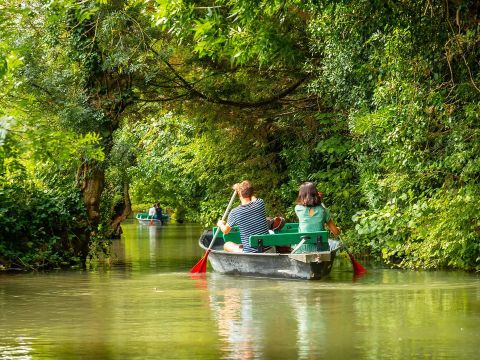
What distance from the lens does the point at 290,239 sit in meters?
19.4

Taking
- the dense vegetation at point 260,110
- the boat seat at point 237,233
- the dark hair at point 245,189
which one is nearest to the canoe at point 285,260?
the dark hair at point 245,189

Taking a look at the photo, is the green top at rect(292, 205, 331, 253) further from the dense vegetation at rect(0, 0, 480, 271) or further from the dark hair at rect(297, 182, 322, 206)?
the dense vegetation at rect(0, 0, 480, 271)

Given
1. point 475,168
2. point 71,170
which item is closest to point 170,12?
point 475,168

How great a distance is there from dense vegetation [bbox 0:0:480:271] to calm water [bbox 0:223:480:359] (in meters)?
2.01

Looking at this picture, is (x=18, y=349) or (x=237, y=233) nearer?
(x=18, y=349)

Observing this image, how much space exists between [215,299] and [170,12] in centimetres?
564

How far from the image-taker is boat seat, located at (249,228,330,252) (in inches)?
753

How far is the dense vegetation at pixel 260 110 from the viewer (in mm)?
19141

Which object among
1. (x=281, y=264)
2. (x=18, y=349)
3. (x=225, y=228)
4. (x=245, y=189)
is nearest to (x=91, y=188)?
(x=225, y=228)

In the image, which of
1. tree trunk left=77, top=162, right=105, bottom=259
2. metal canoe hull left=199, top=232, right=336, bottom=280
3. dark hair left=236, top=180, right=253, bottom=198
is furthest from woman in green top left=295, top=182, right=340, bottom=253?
tree trunk left=77, top=162, right=105, bottom=259

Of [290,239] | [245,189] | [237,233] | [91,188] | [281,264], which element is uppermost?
[91,188]

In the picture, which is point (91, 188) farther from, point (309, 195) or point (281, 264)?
point (281, 264)

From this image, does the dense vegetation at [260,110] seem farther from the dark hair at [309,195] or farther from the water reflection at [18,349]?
the water reflection at [18,349]

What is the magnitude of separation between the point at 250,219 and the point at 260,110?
10141 mm
